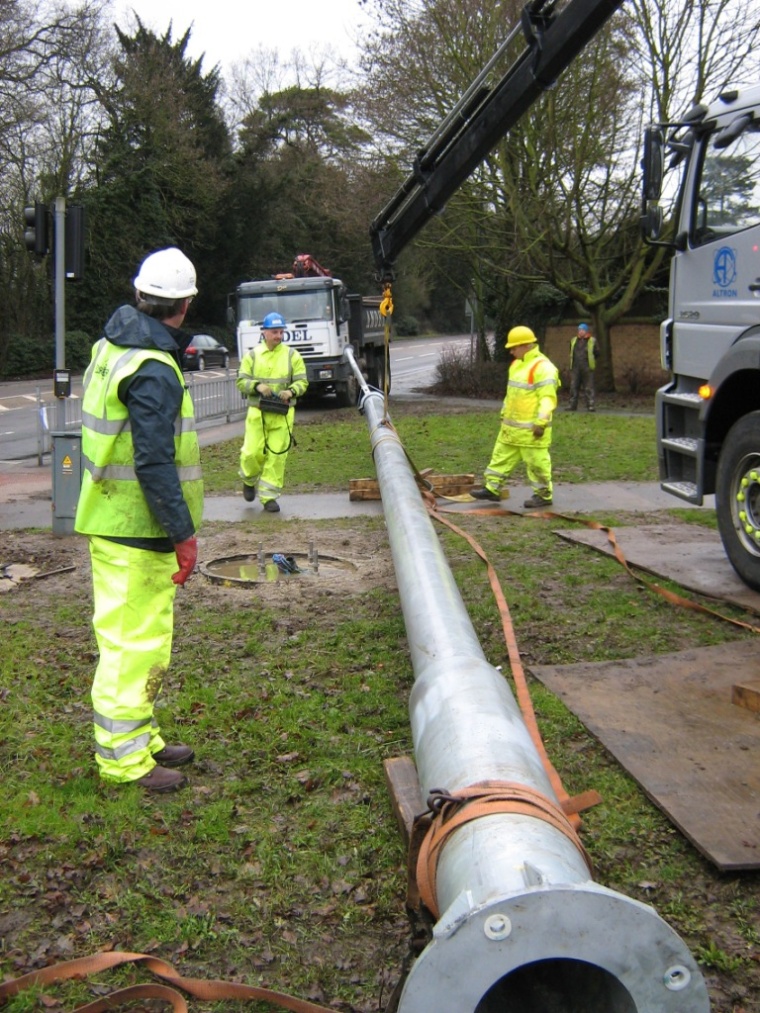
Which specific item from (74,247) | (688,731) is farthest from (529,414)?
(688,731)

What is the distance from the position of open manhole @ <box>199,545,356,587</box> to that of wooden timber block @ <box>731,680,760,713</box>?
142 inches

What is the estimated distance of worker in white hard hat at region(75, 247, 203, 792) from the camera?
4156 mm

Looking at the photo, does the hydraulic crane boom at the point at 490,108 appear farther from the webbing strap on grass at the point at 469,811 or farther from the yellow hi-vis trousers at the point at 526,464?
the webbing strap on grass at the point at 469,811

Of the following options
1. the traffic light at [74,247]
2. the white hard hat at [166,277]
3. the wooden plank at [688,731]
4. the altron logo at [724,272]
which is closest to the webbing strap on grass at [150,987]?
the wooden plank at [688,731]

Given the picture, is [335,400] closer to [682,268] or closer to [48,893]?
[682,268]

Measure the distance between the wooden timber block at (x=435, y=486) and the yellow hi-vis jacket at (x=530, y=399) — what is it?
1240mm

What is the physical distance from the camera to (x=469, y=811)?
9.12 ft

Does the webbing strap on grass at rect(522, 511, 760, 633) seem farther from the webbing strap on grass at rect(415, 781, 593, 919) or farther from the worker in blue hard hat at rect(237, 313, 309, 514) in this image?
the webbing strap on grass at rect(415, 781, 593, 919)

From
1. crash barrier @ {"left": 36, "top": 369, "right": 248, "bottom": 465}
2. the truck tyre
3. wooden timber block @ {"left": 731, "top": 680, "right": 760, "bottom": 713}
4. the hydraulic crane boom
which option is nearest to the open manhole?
the truck tyre

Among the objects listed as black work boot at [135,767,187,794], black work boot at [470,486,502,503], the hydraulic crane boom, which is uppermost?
the hydraulic crane boom

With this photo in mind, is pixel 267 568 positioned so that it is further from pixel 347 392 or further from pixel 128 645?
pixel 347 392

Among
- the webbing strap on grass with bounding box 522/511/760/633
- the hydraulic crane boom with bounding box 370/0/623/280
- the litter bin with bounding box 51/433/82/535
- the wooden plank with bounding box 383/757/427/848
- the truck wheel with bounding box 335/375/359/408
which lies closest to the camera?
the wooden plank with bounding box 383/757/427/848

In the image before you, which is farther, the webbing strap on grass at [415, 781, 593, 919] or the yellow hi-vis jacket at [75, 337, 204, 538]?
the yellow hi-vis jacket at [75, 337, 204, 538]

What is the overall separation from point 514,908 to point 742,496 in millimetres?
5178
